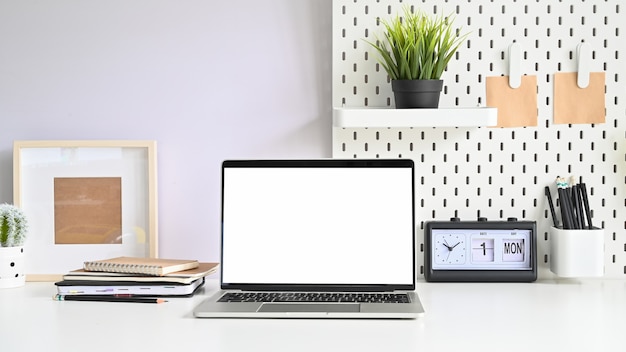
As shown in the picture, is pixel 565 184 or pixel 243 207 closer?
pixel 243 207

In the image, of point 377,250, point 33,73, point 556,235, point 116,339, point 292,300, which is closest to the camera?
point 116,339

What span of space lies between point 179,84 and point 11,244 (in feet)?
1.70

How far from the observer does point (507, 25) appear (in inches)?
68.9

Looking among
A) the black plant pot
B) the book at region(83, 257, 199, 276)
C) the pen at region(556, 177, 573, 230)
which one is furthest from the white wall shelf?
the book at region(83, 257, 199, 276)

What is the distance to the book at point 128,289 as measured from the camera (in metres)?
1.55

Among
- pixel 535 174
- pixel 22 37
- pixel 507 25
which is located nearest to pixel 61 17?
pixel 22 37

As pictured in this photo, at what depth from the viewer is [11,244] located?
1.67 m

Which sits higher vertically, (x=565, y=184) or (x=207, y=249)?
(x=565, y=184)

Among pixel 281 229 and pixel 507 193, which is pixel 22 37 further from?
pixel 507 193

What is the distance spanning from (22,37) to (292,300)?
36.0 inches

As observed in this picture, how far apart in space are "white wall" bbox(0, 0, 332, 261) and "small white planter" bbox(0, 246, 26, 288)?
8.0 inches

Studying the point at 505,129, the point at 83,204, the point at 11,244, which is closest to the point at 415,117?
the point at 505,129

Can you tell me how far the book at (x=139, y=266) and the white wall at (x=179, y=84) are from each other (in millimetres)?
193

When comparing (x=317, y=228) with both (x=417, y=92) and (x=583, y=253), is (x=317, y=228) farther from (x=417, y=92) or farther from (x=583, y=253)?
(x=583, y=253)
